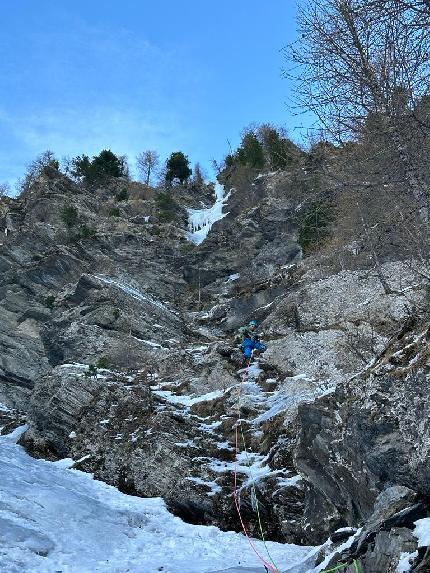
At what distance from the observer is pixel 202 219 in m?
49.2

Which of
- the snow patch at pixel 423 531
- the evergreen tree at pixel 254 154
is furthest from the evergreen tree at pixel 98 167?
the snow patch at pixel 423 531

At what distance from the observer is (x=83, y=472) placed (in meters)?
13.9

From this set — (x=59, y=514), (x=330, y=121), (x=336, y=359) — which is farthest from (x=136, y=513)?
(x=330, y=121)

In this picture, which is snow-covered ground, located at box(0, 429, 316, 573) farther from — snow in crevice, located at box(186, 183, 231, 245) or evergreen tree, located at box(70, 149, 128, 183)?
evergreen tree, located at box(70, 149, 128, 183)

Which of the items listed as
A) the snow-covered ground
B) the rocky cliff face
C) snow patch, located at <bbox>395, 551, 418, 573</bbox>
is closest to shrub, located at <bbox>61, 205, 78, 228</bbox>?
the rocky cliff face

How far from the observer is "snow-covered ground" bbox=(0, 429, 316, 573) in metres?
8.54

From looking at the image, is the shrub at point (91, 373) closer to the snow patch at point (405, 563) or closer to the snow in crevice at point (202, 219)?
the snow patch at point (405, 563)

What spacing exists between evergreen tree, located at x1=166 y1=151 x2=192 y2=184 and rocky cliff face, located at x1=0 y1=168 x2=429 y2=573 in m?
17.9

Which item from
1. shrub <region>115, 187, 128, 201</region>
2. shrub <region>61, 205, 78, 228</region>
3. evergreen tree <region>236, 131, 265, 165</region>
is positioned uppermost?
evergreen tree <region>236, 131, 265, 165</region>

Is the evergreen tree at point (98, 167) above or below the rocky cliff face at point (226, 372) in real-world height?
above

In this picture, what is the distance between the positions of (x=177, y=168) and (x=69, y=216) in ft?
74.1

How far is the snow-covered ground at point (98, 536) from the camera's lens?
8539mm

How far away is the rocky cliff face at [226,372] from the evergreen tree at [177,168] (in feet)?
58.7

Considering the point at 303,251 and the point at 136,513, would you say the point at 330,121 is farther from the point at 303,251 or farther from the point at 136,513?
the point at 303,251
